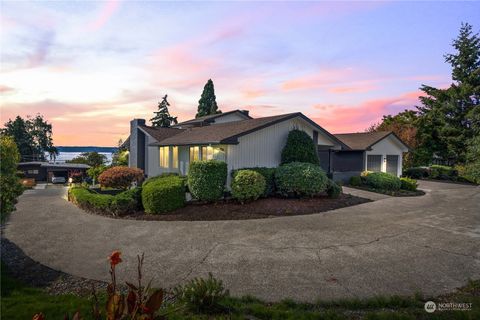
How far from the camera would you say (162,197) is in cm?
1216

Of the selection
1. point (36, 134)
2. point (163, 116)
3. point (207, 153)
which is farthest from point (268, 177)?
point (36, 134)

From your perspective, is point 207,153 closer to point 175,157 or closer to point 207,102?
point 175,157

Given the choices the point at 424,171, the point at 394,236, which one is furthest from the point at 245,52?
the point at 424,171

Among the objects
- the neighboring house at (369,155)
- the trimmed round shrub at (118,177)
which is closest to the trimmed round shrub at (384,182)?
the neighboring house at (369,155)

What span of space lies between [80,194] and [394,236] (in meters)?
→ 14.8

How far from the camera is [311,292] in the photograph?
209 inches

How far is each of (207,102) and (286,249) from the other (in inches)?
1500

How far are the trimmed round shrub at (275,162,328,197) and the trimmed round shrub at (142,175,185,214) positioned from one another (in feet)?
16.7

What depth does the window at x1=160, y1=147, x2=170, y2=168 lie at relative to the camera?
22031mm

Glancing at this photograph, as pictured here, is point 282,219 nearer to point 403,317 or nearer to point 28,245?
point 403,317

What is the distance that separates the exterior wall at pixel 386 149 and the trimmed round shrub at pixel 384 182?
12.9ft

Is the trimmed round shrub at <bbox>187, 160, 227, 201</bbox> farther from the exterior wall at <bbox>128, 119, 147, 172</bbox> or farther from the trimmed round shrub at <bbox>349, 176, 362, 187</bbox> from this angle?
the exterior wall at <bbox>128, 119, 147, 172</bbox>

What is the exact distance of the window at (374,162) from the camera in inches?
999

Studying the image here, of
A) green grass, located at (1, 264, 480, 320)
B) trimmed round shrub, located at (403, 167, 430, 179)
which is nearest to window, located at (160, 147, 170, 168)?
green grass, located at (1, 264, 480, 320)
